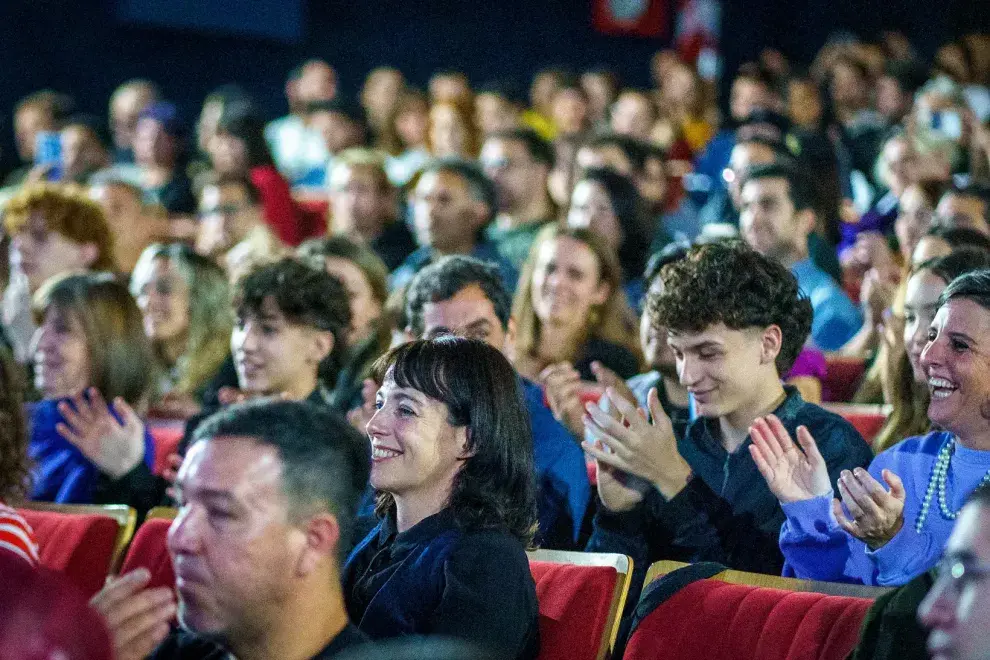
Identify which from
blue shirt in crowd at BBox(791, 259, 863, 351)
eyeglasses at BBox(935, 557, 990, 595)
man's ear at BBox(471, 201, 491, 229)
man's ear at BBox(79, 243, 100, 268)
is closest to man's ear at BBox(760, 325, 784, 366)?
eyeglasses at BBox(935, 557, 990, 595)

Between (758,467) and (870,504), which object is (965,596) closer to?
(870,504)

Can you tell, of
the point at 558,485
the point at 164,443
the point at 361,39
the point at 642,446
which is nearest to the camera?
the point at 642,446

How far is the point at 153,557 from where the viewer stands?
2.86 meters

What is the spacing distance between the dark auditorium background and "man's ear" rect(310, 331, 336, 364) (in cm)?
687

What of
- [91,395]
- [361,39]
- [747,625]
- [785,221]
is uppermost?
[361,39]

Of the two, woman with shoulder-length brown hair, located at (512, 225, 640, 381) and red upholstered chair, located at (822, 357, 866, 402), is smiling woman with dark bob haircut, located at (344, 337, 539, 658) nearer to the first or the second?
woman with shoulder-length brown hair, located at (512, 225, 640, 381)

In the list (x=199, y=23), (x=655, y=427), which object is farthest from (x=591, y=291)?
(x=199, y=23)

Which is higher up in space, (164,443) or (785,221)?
(785,221)

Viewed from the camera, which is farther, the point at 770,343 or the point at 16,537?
the point at 770,343

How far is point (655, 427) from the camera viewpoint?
110 inches

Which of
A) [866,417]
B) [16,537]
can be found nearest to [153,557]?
[16,537]

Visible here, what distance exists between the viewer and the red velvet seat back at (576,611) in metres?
2.38

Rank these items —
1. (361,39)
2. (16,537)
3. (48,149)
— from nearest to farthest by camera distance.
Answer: (16,537) < (48,149) < (361,39)

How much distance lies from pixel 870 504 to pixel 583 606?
0.51m
